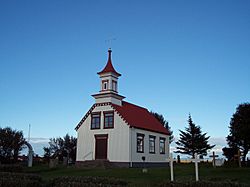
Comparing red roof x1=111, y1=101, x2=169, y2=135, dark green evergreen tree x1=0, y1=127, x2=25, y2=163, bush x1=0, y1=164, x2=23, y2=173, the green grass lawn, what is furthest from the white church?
bush x1=0, y1=164, x2=23, y2=173

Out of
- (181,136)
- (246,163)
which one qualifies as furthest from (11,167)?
(181,136)

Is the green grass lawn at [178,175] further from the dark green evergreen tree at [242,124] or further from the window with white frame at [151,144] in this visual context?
the window with white frame at [151,144]

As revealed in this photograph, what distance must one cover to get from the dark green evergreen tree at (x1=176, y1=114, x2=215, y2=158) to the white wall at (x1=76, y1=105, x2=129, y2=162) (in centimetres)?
2816

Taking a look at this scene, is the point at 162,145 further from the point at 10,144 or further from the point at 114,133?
the point at 10,144

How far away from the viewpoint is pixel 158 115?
68.9 metres

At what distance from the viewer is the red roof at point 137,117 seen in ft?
127

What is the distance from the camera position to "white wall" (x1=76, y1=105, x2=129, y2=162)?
3738cm

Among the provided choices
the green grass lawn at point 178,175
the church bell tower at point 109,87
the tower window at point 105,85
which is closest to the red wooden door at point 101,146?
the church bell tower at point 109,87

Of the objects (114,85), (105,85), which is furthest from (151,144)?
(105,85)

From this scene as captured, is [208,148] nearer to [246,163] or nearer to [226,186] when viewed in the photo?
[246,163]

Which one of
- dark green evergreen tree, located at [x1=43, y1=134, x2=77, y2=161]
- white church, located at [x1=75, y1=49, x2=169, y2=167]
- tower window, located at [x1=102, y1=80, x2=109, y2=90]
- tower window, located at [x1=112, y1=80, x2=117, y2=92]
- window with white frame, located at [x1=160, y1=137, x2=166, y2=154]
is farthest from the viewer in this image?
dark green evergreen tree, located at [x1=43, y1=134, x2=77, y2=161]

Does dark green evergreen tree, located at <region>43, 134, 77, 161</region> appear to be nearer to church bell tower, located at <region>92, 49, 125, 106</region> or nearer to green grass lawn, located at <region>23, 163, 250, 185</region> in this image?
church bell tower, located at <region>92, 49, 125, 106</region>

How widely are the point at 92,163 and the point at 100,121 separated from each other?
556 cm

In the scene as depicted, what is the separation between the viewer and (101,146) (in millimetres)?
39062
